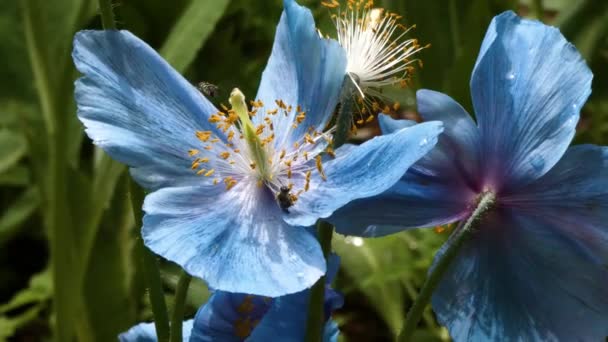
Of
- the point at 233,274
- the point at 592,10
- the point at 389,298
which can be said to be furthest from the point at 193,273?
the point at 592,10

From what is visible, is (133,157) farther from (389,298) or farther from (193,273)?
(389,298)

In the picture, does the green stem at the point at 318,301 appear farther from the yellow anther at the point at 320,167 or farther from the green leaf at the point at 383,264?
the green leaf at the point at 383,264

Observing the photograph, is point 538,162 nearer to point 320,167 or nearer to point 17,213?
point 320,167

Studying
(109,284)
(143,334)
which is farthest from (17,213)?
(143,334)

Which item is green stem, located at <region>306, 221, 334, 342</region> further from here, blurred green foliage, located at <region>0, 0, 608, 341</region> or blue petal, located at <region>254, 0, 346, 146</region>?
blurred green foliage, located at <region>0, 0, 608, 341</region>

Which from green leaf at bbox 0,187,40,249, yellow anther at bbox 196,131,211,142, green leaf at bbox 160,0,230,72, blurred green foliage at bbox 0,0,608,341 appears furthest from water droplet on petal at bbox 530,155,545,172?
green leaf at bbox 0,187,40,249

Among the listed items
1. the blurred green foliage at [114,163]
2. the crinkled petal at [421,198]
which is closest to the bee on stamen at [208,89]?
the crinkled petal at [421,198]
